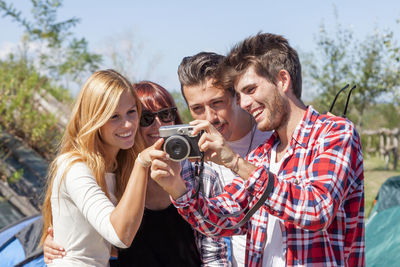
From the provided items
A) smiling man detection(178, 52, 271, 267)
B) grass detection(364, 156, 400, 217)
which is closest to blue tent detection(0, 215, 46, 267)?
smiling man detection(178, 52, 271, 267)

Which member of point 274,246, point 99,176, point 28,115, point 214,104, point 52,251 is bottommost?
point 52,251

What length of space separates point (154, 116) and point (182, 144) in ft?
2.06

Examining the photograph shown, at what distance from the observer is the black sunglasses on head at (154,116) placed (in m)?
2.27

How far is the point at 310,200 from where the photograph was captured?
1.44 meters

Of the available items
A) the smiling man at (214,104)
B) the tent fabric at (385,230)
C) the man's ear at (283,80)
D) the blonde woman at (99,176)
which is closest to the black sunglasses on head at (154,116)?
the blonde woman at (99,176)

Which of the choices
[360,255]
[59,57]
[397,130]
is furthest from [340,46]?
[360,255]

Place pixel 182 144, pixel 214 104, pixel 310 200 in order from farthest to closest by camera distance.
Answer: pixel 214 104 < pixel 182 144 < pixel 310 200

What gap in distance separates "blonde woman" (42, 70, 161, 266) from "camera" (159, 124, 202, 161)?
58mm

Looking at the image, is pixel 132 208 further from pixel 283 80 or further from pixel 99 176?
pixel 283 80

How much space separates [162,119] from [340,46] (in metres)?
10.9

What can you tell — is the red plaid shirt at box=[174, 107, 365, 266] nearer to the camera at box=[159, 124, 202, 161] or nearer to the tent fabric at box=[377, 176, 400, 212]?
the camera at box=[159, 124, 202, 161]

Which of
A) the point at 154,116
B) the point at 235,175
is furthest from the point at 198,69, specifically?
the point at 235,175

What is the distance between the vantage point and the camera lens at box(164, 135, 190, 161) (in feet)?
5.56

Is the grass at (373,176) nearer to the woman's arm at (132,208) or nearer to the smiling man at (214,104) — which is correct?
the smiling man at (214,104)
